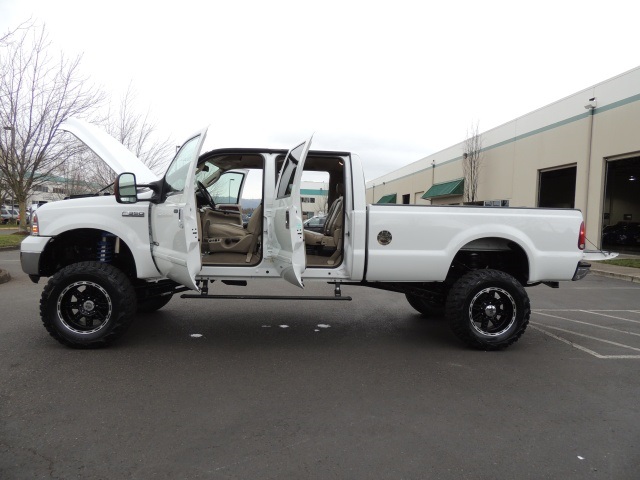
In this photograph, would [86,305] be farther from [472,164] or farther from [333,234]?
[472,164]

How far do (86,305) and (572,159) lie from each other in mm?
18724

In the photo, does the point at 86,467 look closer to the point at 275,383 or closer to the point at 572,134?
the point at 275,383

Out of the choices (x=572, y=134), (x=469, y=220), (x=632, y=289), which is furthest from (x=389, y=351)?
(x=572, y=134)

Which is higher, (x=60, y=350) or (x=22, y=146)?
(x=22, y=146)

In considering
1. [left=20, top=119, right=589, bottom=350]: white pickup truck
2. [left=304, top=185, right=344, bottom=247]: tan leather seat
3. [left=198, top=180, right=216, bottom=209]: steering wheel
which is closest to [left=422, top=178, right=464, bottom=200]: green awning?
[left=20, top=119, right=589, bottom=350]: white pickup truck

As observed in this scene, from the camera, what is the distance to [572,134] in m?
18.0

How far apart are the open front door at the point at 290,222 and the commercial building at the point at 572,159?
2.99 metres

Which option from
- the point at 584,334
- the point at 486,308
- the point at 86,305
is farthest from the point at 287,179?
the point at 584,334

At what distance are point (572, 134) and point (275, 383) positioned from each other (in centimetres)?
1839

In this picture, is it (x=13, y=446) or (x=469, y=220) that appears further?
(x=469, y=220)

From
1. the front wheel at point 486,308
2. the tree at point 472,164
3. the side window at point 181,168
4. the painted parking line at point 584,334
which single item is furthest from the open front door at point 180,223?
the tree at point 472,164

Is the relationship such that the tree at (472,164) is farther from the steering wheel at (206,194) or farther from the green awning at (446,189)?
the steering wheel at (206,194)

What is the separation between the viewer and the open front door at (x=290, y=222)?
4.33 m

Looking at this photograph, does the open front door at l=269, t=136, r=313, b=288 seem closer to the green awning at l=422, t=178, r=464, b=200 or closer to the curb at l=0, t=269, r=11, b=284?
the curb at l=0, t=269, r=11, b=284
